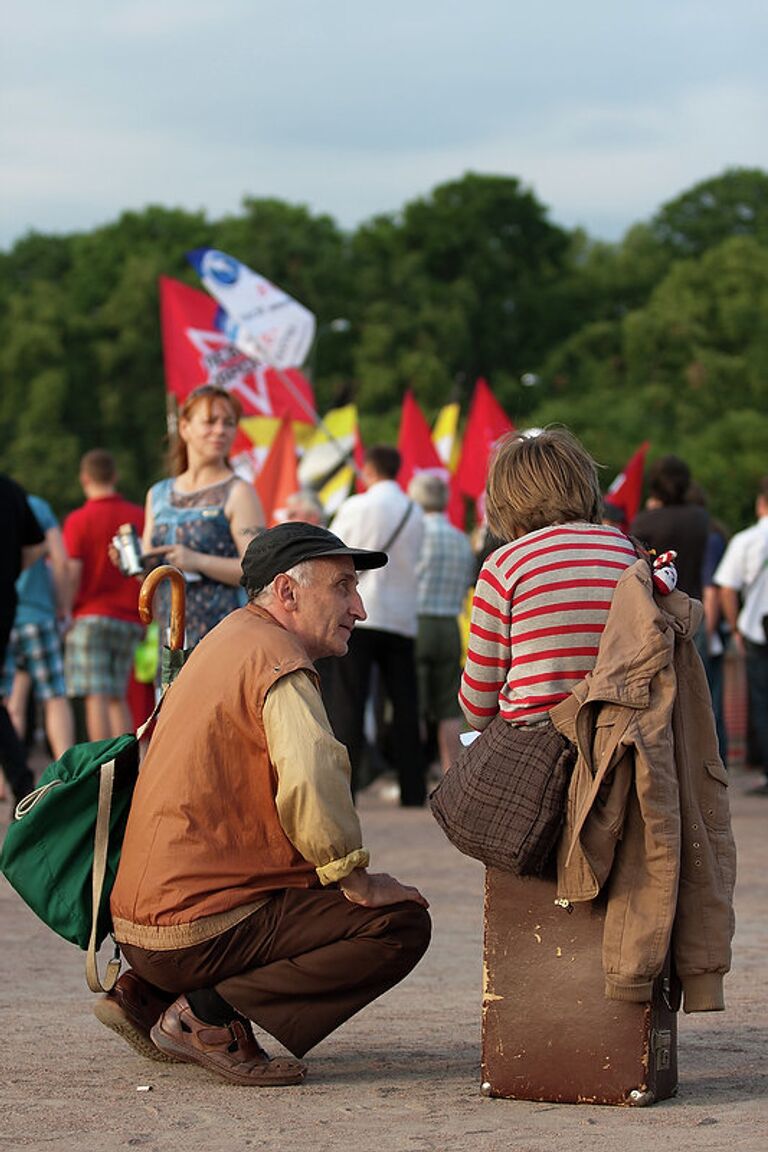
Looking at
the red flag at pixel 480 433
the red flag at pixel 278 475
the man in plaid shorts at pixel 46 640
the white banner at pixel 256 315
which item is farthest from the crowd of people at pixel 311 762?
the red flag at pixel 480 433

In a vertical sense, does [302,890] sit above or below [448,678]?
above

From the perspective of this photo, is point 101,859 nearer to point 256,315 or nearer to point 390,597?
point 390,597

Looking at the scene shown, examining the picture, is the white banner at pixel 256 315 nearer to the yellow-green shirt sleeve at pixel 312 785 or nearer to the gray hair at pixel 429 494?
the gray hair at pixel 429 494

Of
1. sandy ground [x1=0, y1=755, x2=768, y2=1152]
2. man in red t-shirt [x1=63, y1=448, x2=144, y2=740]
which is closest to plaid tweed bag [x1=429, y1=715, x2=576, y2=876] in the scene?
sandy ground [x1=0, y1=755, x2=768, y2=1152]

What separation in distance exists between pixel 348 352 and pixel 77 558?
46485mm

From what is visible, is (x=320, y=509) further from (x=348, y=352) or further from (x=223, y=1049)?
(x=348, y=352)

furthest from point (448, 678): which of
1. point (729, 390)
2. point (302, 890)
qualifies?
point (729, 390)

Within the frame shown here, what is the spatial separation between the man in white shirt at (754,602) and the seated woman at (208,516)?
591 centimetres

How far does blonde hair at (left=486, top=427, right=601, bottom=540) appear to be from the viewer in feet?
16.6

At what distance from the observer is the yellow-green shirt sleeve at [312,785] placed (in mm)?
4891

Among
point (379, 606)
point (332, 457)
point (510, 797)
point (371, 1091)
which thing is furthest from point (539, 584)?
point (332, 457)

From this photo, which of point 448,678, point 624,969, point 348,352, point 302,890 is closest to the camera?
point 624,969

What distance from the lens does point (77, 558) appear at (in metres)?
11.8

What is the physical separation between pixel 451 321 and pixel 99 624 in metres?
45.5
